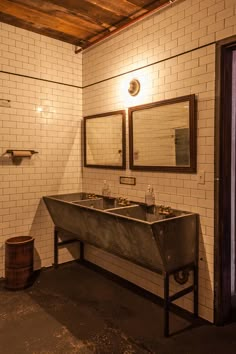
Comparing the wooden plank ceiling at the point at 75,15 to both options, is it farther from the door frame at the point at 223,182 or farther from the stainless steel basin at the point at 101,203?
the stainless steel basin at the point at 101,203

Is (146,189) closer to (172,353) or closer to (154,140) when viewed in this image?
(154,140)

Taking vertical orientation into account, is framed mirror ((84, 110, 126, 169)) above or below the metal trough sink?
above

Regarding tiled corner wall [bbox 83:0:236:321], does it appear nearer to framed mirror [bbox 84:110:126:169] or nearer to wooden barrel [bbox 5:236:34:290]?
framed mirror [bbox 84:110:126:169]

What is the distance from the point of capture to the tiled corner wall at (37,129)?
330 cm

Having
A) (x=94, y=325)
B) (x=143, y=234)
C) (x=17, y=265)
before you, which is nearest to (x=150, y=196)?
(x=143, y=234)

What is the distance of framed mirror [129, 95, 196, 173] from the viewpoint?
8.38ft

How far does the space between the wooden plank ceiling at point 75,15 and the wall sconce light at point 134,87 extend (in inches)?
25.9

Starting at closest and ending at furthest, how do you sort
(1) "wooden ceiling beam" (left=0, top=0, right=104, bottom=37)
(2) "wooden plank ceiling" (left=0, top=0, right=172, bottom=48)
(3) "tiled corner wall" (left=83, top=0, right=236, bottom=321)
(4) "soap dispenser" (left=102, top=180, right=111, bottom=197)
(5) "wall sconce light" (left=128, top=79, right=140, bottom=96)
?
(3) "tiled corner wall" (left=83, top=0, right=236, bottom=321) → (2) "wooden plank ceiling" (left=0, top=0, right=172, bottom=48) → (1) "wooden ceiling beam" (left=0, top=0, right=104, bottom=37) → (5) "wall sconce light" (left=128, top=79, right=140, bottom=96) → (4) "soap dispenser" (left=102, top=180, right=111, bottom=197)

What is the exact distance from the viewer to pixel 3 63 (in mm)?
3238

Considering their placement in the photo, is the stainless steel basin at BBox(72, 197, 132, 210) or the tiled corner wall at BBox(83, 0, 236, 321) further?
the stainless steel basin at BBox(72, 197, 132, 210)

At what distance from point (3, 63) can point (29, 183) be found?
1.41 metres

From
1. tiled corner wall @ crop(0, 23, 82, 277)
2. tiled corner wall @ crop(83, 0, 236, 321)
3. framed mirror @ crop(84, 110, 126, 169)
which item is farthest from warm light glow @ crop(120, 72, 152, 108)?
tiled corner wall @ crop(0, 23, 82, 277)

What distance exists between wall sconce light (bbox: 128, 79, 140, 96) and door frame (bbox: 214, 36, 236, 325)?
935mm

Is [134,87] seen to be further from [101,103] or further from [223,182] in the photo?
[223,182]
